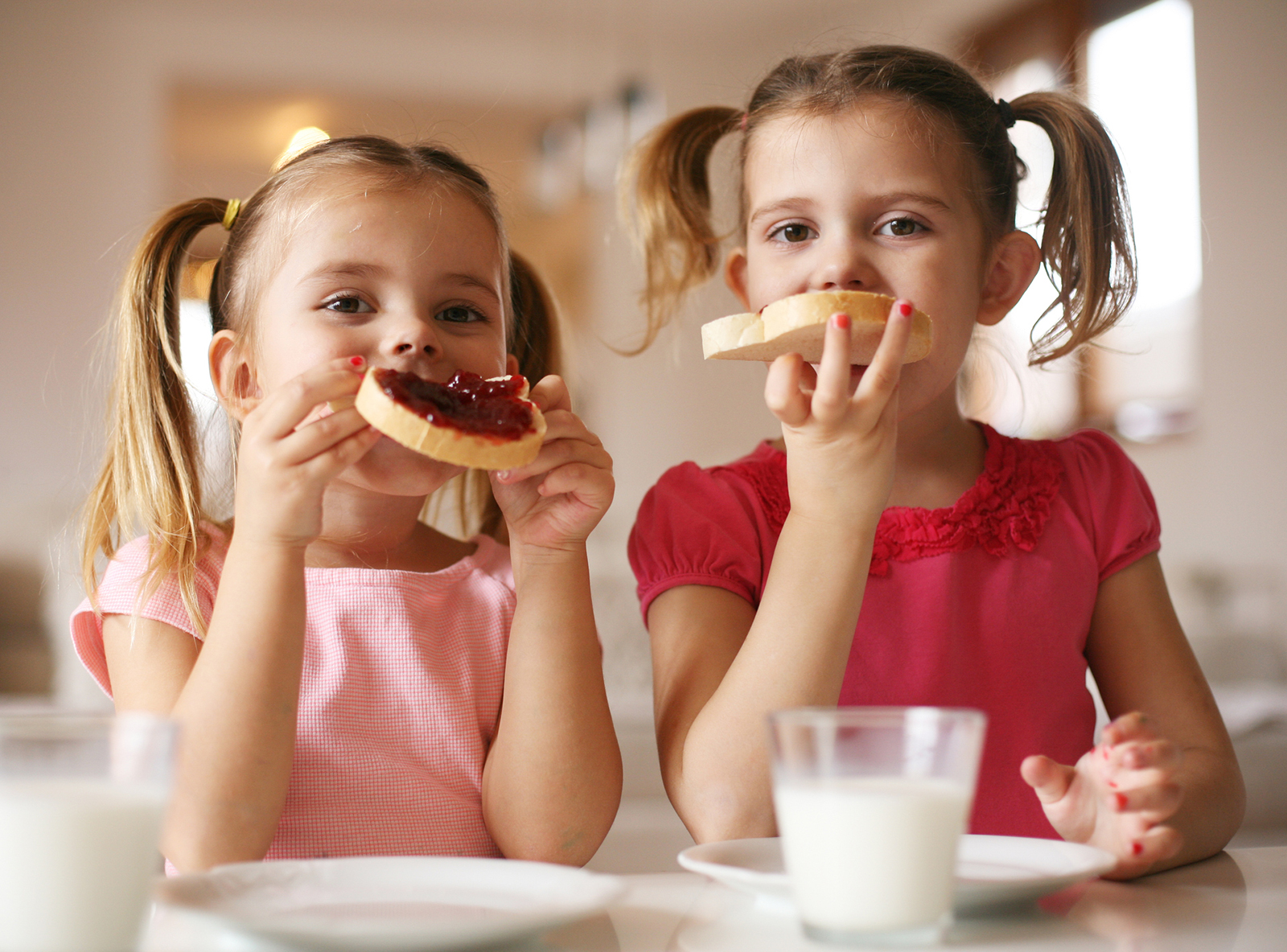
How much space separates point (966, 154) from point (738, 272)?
0.34 meters

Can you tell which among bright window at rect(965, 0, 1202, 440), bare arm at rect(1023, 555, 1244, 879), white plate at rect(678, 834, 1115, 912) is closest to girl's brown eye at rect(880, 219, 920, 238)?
bare arm at rect(1023, 555, 1244, 879)

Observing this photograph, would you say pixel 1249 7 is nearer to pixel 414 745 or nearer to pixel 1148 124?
pixel 1148 124

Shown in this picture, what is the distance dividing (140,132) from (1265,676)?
5.77 m

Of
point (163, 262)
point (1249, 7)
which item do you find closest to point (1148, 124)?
point (1249, 7)

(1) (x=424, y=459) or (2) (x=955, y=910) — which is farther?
(1) (x=424, y=459)

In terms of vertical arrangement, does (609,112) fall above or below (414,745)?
above

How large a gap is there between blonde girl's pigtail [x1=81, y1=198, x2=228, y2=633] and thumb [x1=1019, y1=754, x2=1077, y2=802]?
0.93m

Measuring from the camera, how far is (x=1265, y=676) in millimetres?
4285

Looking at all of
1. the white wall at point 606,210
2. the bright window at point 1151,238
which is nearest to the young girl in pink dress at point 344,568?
the white wall at point 606,210

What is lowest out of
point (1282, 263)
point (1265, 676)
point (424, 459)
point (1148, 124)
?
point (1265, 676)

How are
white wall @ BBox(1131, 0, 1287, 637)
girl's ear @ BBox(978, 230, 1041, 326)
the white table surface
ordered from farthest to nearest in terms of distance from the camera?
white wall @ BBox(1131, 0, 1287, 637) < girl's ear @ BBox(978, 230, 1041, 326) < the white table surface

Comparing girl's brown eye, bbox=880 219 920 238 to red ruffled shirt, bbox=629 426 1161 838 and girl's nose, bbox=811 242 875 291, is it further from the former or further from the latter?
red ruffled shirt, bbox=629 426 1161 838

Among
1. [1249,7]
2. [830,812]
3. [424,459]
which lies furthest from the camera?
[1249,7]

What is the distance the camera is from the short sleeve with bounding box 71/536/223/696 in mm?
1250
